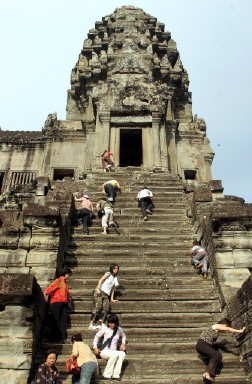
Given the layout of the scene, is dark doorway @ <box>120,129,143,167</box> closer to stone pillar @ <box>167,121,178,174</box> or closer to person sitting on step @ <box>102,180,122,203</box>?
stone pillar @ <box>167,121,178,174</box>

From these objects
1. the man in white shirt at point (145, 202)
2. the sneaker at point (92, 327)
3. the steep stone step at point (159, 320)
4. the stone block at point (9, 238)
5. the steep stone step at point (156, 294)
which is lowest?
the sneaker at point (92, 327)

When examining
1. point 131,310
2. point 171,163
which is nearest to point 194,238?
point 131,310

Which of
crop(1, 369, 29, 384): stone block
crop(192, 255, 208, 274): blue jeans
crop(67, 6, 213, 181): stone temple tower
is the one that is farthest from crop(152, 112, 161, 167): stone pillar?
crop(1, 369, 29, 384): stone block

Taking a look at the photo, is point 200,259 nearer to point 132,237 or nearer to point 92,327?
point 132,237

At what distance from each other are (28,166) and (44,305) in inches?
573

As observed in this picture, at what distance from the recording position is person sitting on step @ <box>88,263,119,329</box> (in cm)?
718

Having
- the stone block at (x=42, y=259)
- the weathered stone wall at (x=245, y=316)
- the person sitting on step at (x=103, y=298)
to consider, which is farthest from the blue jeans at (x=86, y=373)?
the stone block at (x=42, y=259)

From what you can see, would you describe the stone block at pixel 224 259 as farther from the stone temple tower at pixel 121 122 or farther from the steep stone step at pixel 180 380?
the stone temple tower at pixel 121 122

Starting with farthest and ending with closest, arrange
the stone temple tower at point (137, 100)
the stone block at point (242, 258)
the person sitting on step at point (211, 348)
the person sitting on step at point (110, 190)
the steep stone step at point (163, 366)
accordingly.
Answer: the stone temple tower at point (137, 100) < the person sitting on step at point (110, 190) < the stone block at point (242, 258) < the steep stone step at point (163, 366) < the person sitting on step at point (211, 348)

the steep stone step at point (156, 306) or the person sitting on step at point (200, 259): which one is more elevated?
the person sitting on step at point (200, 259)

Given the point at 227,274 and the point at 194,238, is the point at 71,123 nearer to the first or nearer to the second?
the point at 194,238

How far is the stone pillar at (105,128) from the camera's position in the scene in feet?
58.6

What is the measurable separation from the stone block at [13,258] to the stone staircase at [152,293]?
1163 mm

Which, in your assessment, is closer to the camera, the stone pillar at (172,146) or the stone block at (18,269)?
the stone block at (18,269)
